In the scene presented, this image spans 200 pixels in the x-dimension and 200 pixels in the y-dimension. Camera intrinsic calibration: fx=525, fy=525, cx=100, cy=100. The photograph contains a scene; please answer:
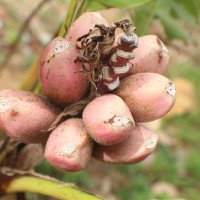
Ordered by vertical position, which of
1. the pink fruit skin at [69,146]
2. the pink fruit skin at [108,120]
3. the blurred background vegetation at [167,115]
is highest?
the pink fruit skin at [108,120]

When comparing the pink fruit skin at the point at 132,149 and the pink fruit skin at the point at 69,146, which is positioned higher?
the pink fruit skin at the point at 69,146

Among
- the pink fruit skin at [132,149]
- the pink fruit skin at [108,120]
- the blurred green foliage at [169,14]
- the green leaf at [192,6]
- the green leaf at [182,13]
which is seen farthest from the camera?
the green leaf at [182,13]

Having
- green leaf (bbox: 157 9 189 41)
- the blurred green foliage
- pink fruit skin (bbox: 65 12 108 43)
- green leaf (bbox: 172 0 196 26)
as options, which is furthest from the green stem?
green leaf (bbox: 172 0 196 26)

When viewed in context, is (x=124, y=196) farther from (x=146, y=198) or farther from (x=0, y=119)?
(x=0, y=119)

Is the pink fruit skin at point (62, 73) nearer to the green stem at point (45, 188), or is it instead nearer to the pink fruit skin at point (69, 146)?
the pink fruit skin at point (69, 146)

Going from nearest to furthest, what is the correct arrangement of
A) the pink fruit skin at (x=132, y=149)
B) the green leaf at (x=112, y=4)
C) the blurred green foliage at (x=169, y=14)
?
the pink fruit skin at (x=132, y=149) < the green leaf at (x=112, y=4) < the blurred green foliage at (x=169, y=14)

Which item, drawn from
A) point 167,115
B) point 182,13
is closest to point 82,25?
point 182,13

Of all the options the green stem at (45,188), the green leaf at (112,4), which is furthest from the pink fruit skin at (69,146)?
the green leaf at (112,4)
